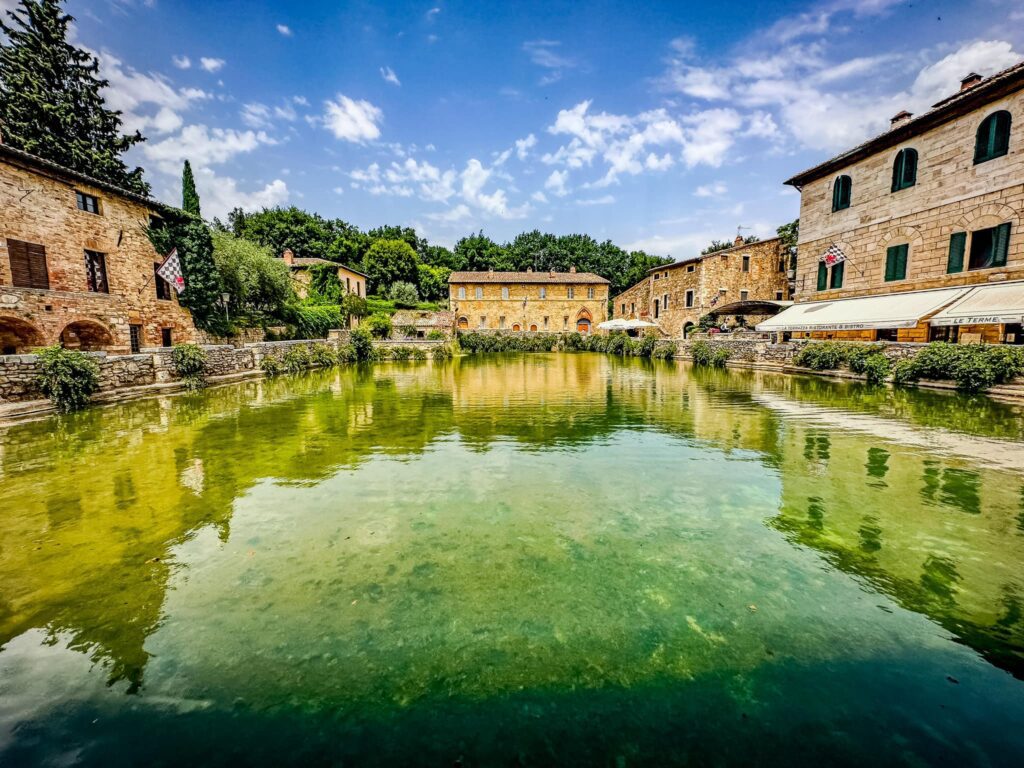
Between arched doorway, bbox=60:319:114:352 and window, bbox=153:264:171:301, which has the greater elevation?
window, bbox=153:264:171:301

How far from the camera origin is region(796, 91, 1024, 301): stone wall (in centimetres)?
1313

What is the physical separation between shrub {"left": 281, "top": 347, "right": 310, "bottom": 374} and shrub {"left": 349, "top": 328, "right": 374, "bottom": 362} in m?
5.27

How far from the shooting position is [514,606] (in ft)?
10.8

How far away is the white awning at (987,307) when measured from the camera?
11542mm

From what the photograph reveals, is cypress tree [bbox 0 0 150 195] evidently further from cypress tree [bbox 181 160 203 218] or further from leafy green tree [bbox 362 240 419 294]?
leafy green tree [bbox 362 240 419 294]

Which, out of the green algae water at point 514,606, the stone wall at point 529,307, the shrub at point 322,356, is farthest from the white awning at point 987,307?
the stone wall at point 529,307

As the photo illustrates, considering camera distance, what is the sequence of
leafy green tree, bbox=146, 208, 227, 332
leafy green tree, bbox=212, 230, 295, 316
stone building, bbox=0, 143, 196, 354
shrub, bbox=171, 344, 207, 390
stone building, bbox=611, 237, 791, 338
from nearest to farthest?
shrub, bbox=171, 344, 207, 390, stone building, bbox=0, 143, 196, 354, leafy green tree, bbox=146, 208, 227, 332, leafy green tree, bbox=212, 230, 295, 316, stone building, bbox=611, 237, 791, 338

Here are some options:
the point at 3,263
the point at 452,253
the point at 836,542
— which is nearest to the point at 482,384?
the point at 836,542

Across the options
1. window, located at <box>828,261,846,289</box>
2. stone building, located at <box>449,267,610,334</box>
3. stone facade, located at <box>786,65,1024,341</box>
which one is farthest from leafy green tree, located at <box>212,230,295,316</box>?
stone facade, located at <box>786,65,1024,341</box>

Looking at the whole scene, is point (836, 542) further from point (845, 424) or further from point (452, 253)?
point (452, 253)

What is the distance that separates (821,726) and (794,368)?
64.4 feet

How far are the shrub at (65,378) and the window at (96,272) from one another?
30.9ft

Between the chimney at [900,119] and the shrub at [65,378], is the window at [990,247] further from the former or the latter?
the shrub at [65,378]

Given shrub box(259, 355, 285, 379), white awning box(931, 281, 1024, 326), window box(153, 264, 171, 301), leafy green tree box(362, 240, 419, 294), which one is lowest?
shrub box(259, 355, 285, 379)
